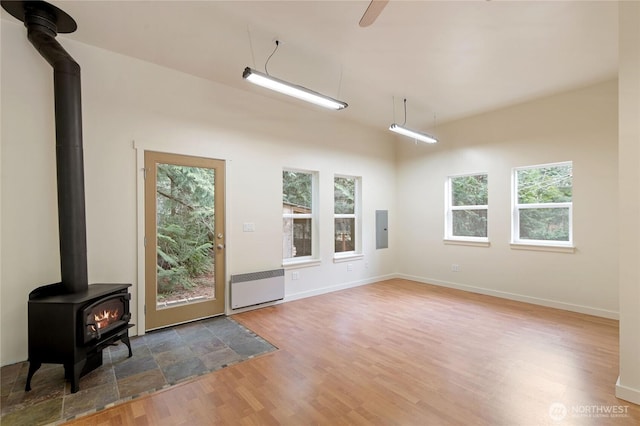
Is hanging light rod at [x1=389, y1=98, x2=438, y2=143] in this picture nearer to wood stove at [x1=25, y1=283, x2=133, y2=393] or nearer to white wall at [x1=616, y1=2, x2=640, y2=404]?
white wall at [x1=616, y1=2, x2=640, y2=404]

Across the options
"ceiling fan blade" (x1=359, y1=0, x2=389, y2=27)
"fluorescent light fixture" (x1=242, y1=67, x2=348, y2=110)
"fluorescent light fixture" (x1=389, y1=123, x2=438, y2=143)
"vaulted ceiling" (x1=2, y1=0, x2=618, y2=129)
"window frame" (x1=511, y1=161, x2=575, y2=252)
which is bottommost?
"window frame" (x1=511, y1=161, x2=575, y2=252)

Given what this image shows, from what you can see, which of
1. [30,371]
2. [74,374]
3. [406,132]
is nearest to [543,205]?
[406,132]

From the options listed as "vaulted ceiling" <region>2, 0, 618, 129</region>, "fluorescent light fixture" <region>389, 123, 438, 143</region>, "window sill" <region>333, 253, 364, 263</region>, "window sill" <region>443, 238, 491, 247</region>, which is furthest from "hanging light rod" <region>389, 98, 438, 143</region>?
"window sill" <region>333, 253, 364, 263</region>

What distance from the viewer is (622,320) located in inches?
86.4

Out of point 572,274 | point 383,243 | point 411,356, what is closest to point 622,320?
point 411,356

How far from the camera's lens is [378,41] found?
2.93 meters

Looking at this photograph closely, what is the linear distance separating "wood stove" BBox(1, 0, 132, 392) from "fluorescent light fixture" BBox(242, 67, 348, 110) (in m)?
1.61

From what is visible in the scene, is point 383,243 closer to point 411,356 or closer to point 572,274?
point 572,274

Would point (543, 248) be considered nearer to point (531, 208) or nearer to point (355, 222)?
point (531, 208)

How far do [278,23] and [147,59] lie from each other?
5.83ft

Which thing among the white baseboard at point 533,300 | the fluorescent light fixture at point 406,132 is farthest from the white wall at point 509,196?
the fluorescent light fixture at point 406,132

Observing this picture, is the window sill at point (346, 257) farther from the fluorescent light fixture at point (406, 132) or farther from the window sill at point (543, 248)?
the window sill at point (543, 248)

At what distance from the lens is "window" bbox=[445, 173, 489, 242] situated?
523 centimetres

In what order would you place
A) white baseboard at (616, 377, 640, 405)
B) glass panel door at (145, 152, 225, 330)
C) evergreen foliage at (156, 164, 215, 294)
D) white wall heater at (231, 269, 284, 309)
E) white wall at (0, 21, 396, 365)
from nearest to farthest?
1. white baseboard at (616, 377, 640, 405)
2. white wall at (0, 21, 396, 365)
3. glass panel door at (145, 152, 225, 330)
4. evergreen foliage at (156, 164, 215, 294)
5. white wall heater at (231, 269, 284, 309)
